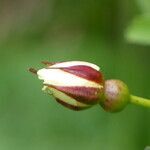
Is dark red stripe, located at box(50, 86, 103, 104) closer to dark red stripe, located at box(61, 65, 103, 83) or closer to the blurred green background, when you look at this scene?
dark red stripe, located at box(61, 65, 103, 83)

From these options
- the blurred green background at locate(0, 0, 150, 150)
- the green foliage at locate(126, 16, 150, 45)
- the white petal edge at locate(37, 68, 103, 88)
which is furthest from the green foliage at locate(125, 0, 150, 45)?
the white petal edge at locate(37, 68, 103, 88)

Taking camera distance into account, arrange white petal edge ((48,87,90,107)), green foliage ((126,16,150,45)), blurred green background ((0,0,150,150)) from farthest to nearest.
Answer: blurred green background ((0,0,150,150)) < green foliage ((126,16,150,45)) < white petal edge ((48,87,90,107))

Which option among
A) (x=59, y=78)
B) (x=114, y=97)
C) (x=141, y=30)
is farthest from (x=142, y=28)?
(x=59, y=78)

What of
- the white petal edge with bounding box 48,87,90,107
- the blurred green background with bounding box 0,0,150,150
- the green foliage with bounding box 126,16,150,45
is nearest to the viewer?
the white petal edge with bounding box 48,87,90,107

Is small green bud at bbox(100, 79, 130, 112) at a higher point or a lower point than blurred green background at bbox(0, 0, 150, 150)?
higher

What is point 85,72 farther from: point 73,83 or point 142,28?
point 142,28

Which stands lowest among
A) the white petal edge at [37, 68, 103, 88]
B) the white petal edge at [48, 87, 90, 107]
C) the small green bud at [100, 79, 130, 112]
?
the small green bud at [100, 79, 130, 112]

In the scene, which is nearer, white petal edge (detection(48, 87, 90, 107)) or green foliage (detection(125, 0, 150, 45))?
white petal edge (detection(48, 87, 90, 107))
